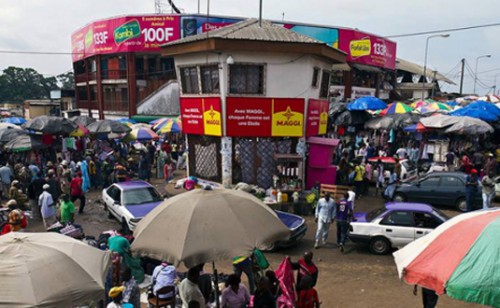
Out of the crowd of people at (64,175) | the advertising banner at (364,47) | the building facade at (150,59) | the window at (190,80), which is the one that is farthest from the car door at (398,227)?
the advertising banner at (364,47)

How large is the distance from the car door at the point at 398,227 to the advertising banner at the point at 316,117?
6.62 metres

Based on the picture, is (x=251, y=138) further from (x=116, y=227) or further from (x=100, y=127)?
(x=100, y=127)

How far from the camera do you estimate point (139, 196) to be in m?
13.2

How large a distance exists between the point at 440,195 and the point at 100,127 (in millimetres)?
16751

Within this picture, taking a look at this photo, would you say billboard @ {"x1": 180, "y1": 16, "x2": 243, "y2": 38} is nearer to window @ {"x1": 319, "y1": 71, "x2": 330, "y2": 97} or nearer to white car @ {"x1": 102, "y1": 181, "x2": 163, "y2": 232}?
window @ {"x1": 319, "y1": 71, "x2": 330, "y2": 97}

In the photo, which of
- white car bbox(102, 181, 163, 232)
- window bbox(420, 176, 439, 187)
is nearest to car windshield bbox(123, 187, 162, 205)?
white car bbox(102, 181, 163, 232)

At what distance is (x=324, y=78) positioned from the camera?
58.9 ft

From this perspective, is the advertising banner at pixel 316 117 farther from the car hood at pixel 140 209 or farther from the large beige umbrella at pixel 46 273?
the large beige umbrella at pixel 46 273

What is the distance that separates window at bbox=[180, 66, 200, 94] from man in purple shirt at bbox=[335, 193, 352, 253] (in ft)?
28.0

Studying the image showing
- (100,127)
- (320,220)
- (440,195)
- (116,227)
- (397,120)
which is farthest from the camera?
(397,120)

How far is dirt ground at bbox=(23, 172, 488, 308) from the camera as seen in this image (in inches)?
325

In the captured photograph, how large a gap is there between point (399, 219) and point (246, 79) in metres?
8.13

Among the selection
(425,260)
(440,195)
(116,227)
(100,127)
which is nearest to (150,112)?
(100,127)

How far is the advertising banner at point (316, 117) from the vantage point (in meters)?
16.6
